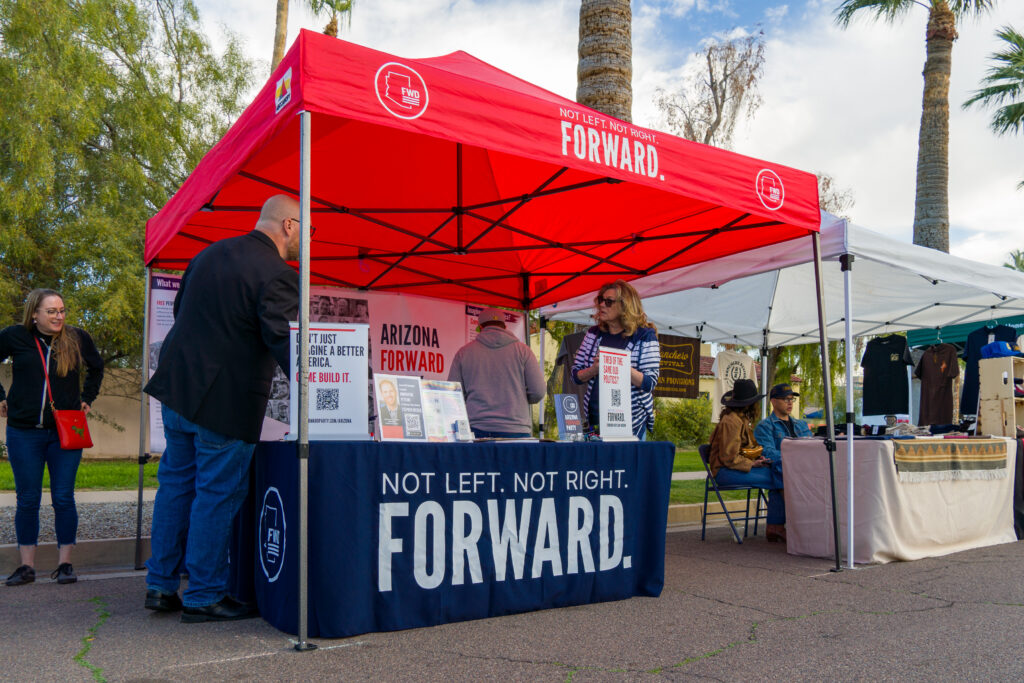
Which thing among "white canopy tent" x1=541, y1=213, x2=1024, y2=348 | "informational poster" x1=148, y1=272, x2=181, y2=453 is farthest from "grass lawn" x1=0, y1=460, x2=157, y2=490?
"white canopy tent" x1=541, y1=213, x2=1024, y2=348

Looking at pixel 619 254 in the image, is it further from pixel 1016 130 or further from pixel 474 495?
pixel 1016 130

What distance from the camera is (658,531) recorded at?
4.40 m

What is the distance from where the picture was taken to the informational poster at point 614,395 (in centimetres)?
431

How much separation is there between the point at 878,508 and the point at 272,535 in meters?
4.24

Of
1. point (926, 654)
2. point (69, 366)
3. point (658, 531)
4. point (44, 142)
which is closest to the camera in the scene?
point (926, 654)

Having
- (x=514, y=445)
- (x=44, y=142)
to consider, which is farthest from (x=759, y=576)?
(x=44, y=142)

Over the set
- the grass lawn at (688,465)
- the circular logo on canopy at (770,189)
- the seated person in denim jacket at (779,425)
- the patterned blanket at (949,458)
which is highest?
the circular logo on canopy at (770,189)

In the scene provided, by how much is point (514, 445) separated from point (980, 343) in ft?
26.6

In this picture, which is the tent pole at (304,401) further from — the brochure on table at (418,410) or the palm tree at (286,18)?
the palm tree at (286,18)

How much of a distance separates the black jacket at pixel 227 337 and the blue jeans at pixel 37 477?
1.63 meters

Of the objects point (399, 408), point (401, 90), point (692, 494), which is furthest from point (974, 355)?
point (401, 90)

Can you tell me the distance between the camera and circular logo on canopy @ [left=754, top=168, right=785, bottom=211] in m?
4.90

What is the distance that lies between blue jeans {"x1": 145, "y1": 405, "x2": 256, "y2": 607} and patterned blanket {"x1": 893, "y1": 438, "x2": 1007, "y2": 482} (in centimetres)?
461

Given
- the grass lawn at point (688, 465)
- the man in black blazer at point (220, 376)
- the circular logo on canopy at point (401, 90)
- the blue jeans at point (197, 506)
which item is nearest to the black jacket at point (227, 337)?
the man in black blazer at point (220, 376)
